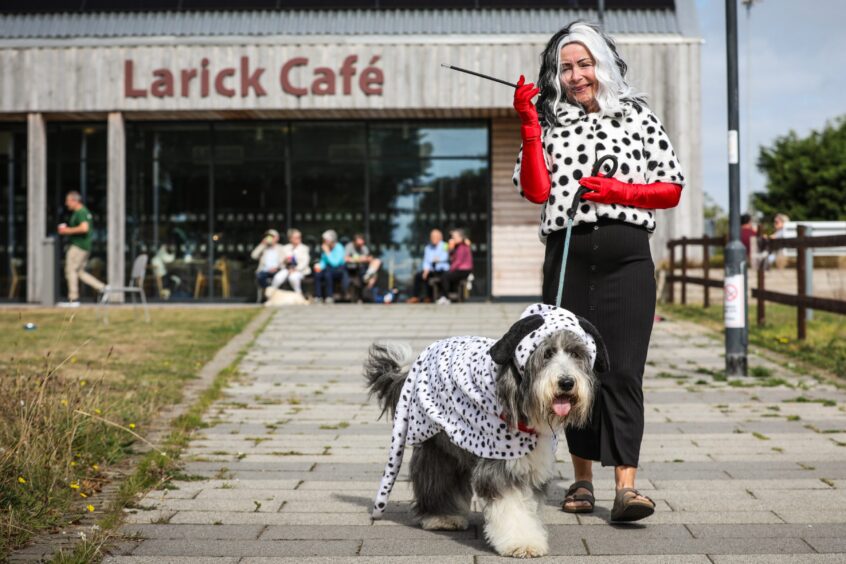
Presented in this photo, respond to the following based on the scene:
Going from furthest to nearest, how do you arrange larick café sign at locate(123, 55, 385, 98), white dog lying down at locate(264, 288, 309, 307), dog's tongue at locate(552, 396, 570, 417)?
1. larick café sign at locate(123, 55, 385, 98)
2. white dog lying down at locate(264, 288, 309, 307)
3. dog's tongue at locate(552, 396, 570, 417)

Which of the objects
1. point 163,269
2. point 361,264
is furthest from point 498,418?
point 163,269

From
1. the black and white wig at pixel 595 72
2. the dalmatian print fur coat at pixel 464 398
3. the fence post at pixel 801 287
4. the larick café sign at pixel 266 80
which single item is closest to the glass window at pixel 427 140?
the larick café sign at pixel 266 80

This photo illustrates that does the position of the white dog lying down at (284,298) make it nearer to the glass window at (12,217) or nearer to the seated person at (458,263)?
the seated person at (458,263)

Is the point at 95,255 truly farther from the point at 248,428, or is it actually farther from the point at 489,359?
the point at 489,359

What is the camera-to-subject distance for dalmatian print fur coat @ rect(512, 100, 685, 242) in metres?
4.68

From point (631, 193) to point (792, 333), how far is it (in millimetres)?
8858

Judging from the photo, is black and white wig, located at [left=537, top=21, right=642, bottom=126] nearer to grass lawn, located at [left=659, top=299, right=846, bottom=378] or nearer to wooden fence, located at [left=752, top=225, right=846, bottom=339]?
grass lawn, located at [left=659, top=299, right=846, bottom=378]

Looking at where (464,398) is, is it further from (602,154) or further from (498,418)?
(602,154)

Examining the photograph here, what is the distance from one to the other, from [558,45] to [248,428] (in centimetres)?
380

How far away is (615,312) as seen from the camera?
4719 millimetres

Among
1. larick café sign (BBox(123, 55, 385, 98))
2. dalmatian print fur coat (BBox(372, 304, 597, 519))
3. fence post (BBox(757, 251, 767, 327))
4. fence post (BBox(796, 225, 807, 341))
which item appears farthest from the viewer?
larick café sign (BBox(123, 55, 385, 98))

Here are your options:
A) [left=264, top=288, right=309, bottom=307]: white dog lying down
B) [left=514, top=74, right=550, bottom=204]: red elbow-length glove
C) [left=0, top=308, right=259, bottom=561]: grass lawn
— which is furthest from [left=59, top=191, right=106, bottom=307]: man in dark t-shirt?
[left=514, top=74, right=550, bottom=204]: red elbow-length glove

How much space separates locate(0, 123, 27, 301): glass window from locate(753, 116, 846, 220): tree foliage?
126 feet

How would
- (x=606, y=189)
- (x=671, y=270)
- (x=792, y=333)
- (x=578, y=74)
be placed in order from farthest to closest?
(x=671, y=270)
(x=792, y=333)
(x=578, y=74)
(x=606, y=189)
